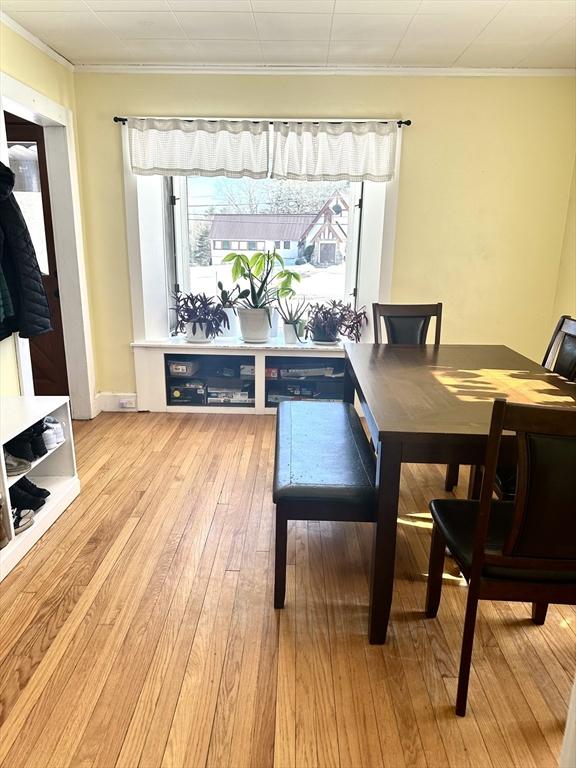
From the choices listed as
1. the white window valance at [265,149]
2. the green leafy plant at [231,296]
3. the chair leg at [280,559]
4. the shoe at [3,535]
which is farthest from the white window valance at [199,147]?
the chair leg at [280,559]

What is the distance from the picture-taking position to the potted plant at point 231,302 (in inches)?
150

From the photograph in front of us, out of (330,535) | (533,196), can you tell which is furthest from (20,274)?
(533,196)

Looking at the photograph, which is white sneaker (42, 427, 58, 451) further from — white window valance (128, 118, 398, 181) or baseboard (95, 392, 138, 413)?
white window valance (128, 118, 398, 181)

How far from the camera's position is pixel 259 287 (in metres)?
3.83

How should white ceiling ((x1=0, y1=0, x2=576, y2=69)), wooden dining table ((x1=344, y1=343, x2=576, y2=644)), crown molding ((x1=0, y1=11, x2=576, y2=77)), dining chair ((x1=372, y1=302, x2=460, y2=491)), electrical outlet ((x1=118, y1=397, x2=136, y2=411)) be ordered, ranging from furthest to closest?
electrical outlet ((x1=118, y1=397, x2=136, y2=411)) → crown molding ((x1=0, y1=11, x2=576, y2=77)) → dining chair ((x1=372, y1=302, x2=460, y2=491)) → white ceiling ((x1=0, y1=0, x2=576, y2=69)) → wooden dining table ((x1=344, y1=343, x2=576, y2=644))

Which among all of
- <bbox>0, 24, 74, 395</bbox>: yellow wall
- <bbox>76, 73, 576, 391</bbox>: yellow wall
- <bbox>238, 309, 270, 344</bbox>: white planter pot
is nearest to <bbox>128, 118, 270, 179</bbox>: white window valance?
<bbox>76, 73, 576, 391</bbox>: yellow wall

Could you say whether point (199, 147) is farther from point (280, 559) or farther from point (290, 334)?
point (280, 559)

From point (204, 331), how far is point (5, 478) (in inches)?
81.1

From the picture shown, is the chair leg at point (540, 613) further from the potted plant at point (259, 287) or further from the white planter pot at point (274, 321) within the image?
the white planter pot at point (274, 321)

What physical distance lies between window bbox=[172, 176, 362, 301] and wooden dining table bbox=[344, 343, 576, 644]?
4.75 ft

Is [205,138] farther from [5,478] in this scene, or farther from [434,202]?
[5,478]

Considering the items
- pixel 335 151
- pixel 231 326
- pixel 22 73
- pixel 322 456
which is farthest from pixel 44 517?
pixel 335 151

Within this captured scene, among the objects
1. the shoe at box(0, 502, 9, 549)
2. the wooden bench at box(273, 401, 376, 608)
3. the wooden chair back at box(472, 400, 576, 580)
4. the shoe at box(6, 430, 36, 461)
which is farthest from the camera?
the shoe at box(6, 430, 36, 461)

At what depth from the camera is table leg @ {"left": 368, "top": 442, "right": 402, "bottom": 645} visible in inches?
59.4
